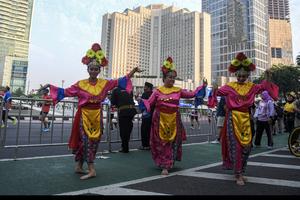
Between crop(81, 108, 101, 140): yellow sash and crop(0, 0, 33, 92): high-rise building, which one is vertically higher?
crop(0, 0, 33, 92): high-rise building

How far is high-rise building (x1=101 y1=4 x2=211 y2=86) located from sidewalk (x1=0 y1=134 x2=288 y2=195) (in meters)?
110

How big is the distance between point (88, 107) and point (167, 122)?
1392mm

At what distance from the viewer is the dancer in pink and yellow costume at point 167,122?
16.8ft

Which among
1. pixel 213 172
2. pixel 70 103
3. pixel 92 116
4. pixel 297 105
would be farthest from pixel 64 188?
pixel 297 105

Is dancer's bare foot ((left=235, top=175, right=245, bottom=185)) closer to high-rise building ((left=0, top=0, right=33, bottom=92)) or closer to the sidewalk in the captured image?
the sidewalk

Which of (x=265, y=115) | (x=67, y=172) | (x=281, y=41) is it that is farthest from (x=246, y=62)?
(x=281, y=41)

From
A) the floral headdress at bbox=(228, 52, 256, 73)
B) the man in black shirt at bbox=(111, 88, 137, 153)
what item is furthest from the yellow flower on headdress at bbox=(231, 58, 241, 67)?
the man in black shirt at bbox=(111, 88, 137, 153)

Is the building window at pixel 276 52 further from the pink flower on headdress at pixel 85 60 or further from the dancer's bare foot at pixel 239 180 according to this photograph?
the pink flower on headdress at pixel 85 60

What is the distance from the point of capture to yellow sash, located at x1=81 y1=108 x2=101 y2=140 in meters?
4.60

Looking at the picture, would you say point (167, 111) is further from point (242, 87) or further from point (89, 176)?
point (89, 176)

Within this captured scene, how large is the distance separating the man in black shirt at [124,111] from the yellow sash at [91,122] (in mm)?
2700

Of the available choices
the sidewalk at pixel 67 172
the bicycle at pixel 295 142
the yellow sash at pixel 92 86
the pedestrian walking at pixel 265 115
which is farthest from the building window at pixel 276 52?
the yellow sash at pixel 92 86

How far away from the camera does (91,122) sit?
463cm

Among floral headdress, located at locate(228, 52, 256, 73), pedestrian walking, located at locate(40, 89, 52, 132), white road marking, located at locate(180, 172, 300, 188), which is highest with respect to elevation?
floral headdress, located at locate(228, 52, 256, 73)
